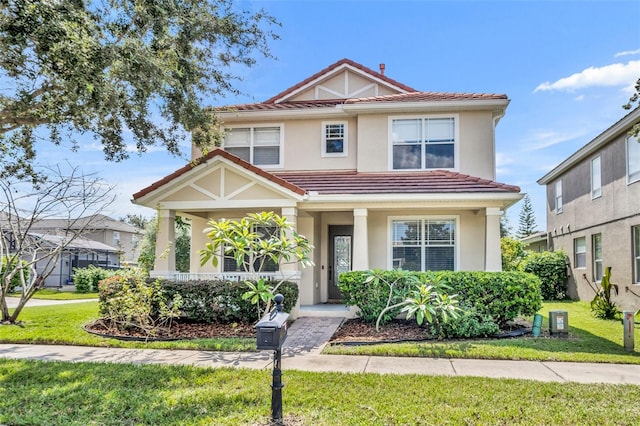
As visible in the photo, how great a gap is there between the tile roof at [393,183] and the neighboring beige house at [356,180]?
46 millimetres

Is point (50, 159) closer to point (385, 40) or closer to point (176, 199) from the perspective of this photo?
point (176, 199)

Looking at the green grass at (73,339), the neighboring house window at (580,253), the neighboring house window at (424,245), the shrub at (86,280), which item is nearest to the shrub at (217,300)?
the green grass at (73,339)

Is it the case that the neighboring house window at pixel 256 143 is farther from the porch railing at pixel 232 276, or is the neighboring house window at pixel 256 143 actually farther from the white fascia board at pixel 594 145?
the white fascia board at pixel 594 145

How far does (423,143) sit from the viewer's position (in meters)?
13.3

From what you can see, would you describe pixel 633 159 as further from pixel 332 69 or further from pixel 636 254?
pixel 332 69

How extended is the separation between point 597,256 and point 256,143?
13.7 meters

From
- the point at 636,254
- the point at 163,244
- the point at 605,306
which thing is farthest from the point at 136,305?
the point at 636,254

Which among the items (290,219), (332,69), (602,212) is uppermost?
(332,69)

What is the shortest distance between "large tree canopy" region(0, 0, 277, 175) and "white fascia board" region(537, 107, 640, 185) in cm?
1020

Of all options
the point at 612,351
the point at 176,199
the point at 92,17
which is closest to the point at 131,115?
the point at 92,17

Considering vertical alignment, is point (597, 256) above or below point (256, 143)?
below

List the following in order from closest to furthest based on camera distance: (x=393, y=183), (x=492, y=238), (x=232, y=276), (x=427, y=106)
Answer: (x=492, y=238) < (x=232, y=276) < (x=393, y=183) < (x=427, y=106)

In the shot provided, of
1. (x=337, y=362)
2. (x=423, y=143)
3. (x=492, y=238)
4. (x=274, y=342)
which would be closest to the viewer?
(x=274, y=342)

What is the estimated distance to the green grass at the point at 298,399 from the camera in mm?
4812
